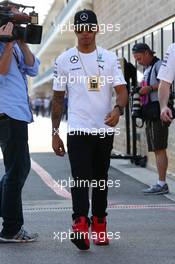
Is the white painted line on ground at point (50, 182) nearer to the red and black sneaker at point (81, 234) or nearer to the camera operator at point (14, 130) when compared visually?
the camera operator at point (14, 130)

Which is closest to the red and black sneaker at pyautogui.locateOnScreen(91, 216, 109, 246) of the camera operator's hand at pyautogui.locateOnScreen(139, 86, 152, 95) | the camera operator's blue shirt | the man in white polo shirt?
the man in white polo shirt

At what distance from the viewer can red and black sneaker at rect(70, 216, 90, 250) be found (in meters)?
5.44

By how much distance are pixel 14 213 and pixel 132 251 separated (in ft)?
3.53

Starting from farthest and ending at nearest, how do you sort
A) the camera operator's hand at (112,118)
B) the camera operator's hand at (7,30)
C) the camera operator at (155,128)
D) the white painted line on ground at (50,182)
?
the white painted line on ground at (50,182) → the camera operator at (155,128) → the camera operator's hand at (112,118) → the camera operator's hand at (7,30)

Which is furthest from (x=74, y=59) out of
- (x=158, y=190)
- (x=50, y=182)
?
(x=50, y=182)

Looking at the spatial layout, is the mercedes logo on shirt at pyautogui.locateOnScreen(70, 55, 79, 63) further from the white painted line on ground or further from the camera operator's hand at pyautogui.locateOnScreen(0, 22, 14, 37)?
the white painted line on ground

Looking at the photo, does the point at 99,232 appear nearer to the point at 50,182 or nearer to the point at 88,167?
the point at 88,167

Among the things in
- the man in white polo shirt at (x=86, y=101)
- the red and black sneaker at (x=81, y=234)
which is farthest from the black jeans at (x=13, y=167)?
the red and black sneaker at (x=81, y=234)

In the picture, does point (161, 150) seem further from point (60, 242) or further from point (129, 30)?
point (129, 30)

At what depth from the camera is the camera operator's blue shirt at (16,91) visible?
567 cm

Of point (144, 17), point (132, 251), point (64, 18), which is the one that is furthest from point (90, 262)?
point (64, 18)

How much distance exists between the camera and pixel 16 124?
569 centimetres

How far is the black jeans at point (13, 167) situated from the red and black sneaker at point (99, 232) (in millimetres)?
656

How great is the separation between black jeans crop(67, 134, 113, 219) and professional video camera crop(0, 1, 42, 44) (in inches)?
35.5
